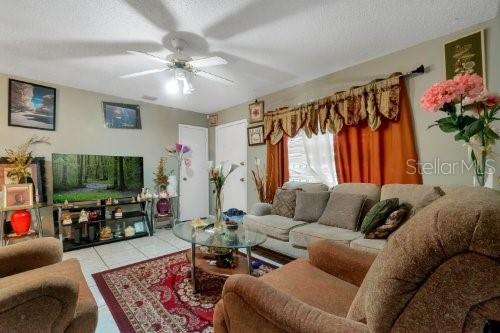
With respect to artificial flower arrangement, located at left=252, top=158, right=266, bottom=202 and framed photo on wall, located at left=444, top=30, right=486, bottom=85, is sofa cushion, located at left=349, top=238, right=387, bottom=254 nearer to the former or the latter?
framed photo on wall, located at left=444, top=30, right=486, bottom=85

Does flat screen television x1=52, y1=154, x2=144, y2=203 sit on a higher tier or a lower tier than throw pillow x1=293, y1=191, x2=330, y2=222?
higher

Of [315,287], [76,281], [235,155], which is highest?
[235,155]

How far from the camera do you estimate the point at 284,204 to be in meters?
3.18

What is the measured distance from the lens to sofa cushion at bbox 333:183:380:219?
2.63m

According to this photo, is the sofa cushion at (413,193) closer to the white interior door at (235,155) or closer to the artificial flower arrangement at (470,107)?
the artificial flower arrangement at (470,107)

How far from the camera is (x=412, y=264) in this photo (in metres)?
0.62

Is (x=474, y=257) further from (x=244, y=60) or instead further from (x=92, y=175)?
(x=92, y=175)

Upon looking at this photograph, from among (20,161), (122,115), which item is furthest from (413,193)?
(20,161)

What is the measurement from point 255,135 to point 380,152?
2.12 metres

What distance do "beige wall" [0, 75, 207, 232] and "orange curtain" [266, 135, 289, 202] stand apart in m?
2.07

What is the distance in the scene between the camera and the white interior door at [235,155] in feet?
15.0

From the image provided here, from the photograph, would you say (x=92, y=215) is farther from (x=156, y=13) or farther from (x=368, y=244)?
(x=368, y=244)

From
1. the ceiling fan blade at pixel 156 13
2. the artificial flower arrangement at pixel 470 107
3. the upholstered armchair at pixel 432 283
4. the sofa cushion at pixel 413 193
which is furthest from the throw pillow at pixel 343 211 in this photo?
the ceiling fan blade at pixel 156 13

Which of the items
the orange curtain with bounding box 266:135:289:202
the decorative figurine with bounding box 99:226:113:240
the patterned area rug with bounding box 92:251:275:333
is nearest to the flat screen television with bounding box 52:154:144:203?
the decorative figurine with bounding box 99:226:113:240
